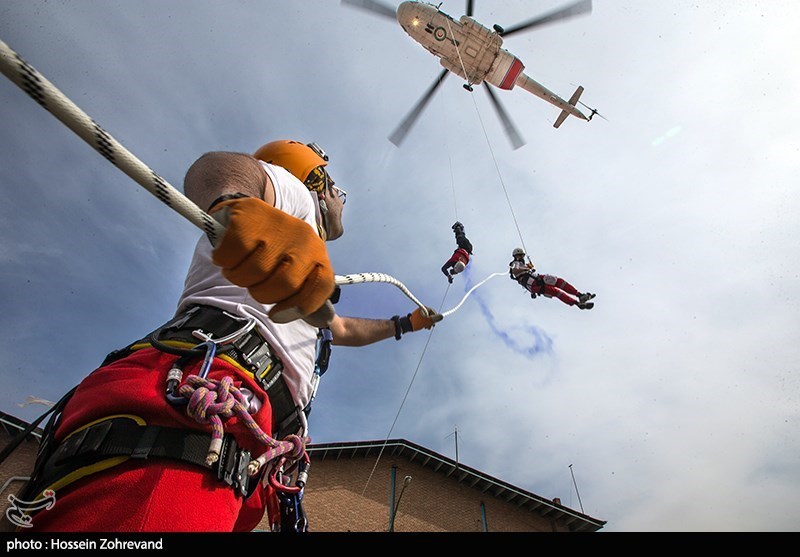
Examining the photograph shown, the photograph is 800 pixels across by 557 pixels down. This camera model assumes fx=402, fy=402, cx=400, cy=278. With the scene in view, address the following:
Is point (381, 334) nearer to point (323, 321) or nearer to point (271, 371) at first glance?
point (271, 371)

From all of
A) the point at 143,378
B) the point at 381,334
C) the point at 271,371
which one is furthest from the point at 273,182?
the point at 381,334

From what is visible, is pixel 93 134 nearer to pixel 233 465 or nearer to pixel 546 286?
pixel 233 465

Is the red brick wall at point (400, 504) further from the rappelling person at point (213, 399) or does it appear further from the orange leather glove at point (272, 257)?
the orange leather glove at point (272, 257)

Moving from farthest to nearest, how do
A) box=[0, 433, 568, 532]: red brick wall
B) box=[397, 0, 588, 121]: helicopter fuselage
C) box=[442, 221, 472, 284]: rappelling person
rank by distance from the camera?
1. box=[397, 0, 588, 121]: helicopter fuselage
2. box=[0, 433, 568, 532]: red brick wall
3. box=[442, 221, 472, 284]: rappelling person

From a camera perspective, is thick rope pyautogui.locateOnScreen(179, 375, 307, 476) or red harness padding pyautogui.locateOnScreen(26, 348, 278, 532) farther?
thick rope pyautogui.locateOnScreen(179, 375, 307, 476)

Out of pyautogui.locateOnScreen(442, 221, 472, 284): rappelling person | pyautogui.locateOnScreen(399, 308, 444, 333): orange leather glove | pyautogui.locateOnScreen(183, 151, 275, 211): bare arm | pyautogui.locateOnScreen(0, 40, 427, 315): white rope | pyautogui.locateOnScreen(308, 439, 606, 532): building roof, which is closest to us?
pyautogui.locateOnScreen(0, 40, 427, 315): white rope

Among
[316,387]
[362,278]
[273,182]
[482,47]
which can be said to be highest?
[482,47]

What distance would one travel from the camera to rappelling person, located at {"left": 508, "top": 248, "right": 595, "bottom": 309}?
38.3 ft

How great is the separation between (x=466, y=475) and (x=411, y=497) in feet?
9.56

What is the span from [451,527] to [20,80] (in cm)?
2019

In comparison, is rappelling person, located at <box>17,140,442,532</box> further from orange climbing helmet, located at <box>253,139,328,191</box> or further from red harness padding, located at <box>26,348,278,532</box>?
orange climbing helmet, located at <box>253,139,328,191</box>

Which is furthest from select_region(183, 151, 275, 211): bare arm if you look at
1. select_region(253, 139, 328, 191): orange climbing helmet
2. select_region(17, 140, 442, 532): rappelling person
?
select_region(253, 139, 328, 191): orange climbing helmet

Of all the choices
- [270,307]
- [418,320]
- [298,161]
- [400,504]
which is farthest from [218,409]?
[400,504]
